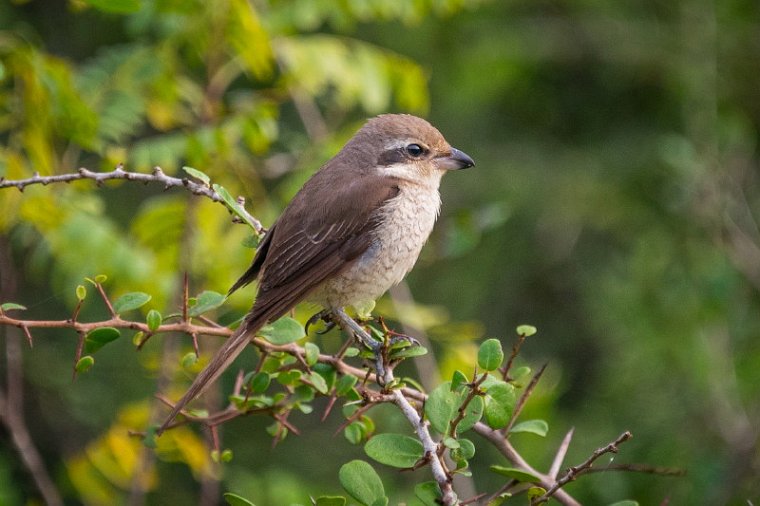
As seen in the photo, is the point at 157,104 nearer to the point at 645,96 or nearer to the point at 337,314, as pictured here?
the point at 337,314

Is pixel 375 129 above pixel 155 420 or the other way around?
above

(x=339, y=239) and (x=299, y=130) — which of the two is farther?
(x=299, y=130)

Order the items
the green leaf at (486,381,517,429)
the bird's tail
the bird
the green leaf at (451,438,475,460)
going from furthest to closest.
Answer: the bird < the bird's tail < the green leaf at (486,381,517,429) < the green leaf at (451,438,475,460)

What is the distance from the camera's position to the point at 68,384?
19.6 feet

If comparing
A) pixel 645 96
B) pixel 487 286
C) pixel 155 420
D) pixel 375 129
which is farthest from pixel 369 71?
pixel 645 96

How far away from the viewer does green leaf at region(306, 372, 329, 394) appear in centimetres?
310

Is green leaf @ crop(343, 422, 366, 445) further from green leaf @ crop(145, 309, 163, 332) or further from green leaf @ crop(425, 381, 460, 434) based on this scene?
green leaf @ crop(145, 309, 163, 332)

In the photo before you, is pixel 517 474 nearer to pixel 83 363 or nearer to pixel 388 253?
pixel 83 363

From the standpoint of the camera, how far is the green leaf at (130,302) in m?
2.99

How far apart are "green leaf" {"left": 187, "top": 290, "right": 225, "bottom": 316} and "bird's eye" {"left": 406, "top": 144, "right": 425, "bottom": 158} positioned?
72.7 inches

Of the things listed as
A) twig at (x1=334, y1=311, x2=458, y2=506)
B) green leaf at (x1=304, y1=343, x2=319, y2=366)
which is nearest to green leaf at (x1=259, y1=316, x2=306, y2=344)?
green leaf at (x1=304, y1=343, x2=319, y2=366)

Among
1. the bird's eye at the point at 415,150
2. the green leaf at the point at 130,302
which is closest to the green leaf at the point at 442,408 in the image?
the green leaf at the point at 130,302

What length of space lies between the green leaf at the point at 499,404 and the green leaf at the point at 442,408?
95mm

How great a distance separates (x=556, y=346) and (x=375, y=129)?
114 inches
